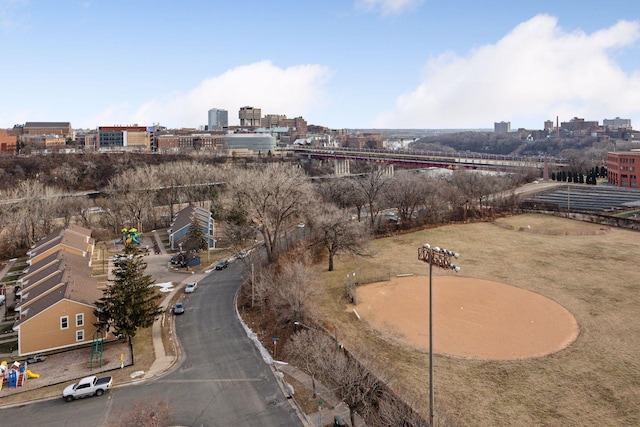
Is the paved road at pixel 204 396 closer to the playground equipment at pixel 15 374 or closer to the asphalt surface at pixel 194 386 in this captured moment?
the asphalt surface at pixel 194 386

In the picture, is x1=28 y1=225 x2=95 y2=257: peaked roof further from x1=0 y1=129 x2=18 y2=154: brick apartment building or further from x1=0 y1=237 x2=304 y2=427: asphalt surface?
x1=0 y1=129 x2=18 y2=154: brick apartment building

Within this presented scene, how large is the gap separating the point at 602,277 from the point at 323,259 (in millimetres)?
28961

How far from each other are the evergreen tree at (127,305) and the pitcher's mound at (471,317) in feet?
54.8

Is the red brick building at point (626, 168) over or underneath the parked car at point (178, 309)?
over

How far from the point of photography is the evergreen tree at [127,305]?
3077 centimetres

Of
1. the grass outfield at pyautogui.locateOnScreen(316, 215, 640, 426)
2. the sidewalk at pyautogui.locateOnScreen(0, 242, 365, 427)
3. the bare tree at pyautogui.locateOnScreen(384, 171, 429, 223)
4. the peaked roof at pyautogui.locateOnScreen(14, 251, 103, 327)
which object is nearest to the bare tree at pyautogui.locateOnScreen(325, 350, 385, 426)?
the sidewalk at pyautogui.locateOnScreen(0, 242, 365, 427)

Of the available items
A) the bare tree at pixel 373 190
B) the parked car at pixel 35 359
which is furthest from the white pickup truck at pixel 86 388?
A: the bare tree at pixel 373 190

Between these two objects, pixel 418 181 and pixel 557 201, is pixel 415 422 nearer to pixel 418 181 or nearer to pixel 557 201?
pixel 418 181

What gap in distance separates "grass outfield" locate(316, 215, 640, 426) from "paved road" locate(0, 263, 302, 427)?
6396 mm

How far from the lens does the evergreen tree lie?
3077 cm

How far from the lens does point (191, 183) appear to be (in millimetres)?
92000

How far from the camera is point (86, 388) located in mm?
25844

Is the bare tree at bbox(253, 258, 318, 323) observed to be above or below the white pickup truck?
above

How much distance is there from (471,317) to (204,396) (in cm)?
2157
